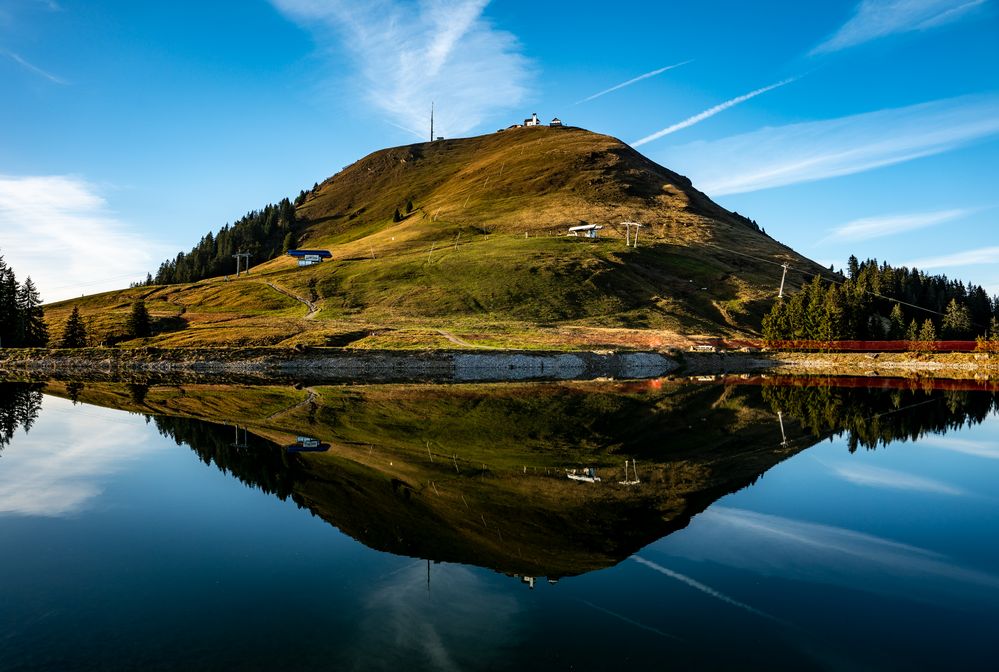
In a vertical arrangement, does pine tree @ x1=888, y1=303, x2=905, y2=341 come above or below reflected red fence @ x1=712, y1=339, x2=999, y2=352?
above

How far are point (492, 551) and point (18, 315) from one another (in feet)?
422

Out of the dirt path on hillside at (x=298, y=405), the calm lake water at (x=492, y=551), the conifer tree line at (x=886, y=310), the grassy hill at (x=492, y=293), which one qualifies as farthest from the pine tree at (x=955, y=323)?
the dirt path on hillside at (x=298, y=405)

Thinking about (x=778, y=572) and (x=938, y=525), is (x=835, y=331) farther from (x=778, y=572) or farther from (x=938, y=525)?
(x=778, y=572)

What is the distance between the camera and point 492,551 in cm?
1474

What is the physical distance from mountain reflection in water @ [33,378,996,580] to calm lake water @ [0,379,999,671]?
6.9 inches

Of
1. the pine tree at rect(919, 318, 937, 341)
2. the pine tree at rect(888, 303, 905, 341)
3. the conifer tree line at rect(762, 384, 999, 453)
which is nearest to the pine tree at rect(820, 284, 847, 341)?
the pine tree at rect(888, 303, 905, 341)

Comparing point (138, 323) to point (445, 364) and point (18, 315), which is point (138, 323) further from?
point (445, 364)

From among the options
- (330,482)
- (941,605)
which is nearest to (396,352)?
(330,482)

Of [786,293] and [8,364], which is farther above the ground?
[786,293]

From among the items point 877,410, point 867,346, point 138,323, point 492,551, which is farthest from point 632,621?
point 138,323

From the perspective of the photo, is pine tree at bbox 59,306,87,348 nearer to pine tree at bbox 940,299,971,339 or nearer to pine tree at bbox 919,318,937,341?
pine tree at bbox 919,318,937,341

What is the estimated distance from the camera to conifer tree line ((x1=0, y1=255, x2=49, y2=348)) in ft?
356

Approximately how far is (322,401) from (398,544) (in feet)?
116

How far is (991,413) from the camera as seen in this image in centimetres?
4734
